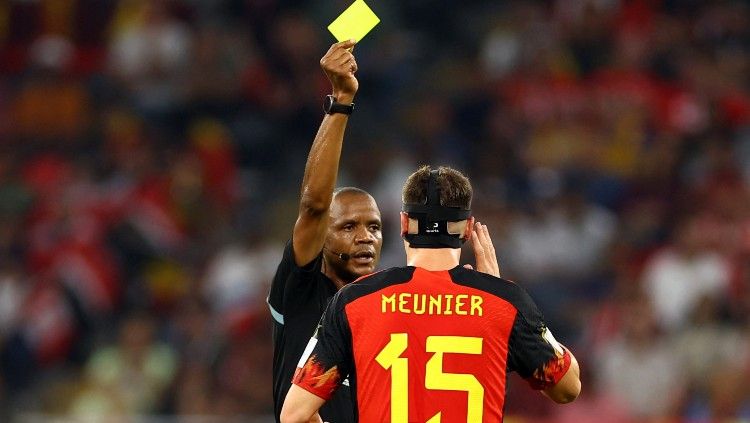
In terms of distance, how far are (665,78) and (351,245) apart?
7.60 metres

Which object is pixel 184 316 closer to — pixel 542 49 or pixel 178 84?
pixel 178 84

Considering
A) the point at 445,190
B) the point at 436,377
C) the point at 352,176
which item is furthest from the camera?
the point at 352,176

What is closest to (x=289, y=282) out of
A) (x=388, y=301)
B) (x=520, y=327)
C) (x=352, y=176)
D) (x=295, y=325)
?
(x=295, y=325)

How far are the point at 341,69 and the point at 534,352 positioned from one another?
4.06ft

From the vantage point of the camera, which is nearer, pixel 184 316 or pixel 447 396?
pixel 447 396

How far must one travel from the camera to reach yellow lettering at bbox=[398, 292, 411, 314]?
467 centimetres

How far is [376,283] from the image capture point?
475 cm

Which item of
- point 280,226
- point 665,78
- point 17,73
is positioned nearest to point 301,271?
point 280,226

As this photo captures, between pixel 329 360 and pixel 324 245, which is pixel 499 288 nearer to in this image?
pixel 329 360

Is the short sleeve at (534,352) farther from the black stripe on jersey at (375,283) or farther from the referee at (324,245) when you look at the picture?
the referee at (324,245)

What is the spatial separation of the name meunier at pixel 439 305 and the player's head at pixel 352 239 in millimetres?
1169

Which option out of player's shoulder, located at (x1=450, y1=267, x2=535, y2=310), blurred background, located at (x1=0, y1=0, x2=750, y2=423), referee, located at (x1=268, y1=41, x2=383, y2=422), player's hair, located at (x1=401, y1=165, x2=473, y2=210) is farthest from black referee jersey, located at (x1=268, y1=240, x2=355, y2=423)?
blurred background, located at (x1=0, y1=0, x2=750, y2=423)

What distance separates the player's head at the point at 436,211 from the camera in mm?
4785

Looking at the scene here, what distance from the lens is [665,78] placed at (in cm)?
1284
